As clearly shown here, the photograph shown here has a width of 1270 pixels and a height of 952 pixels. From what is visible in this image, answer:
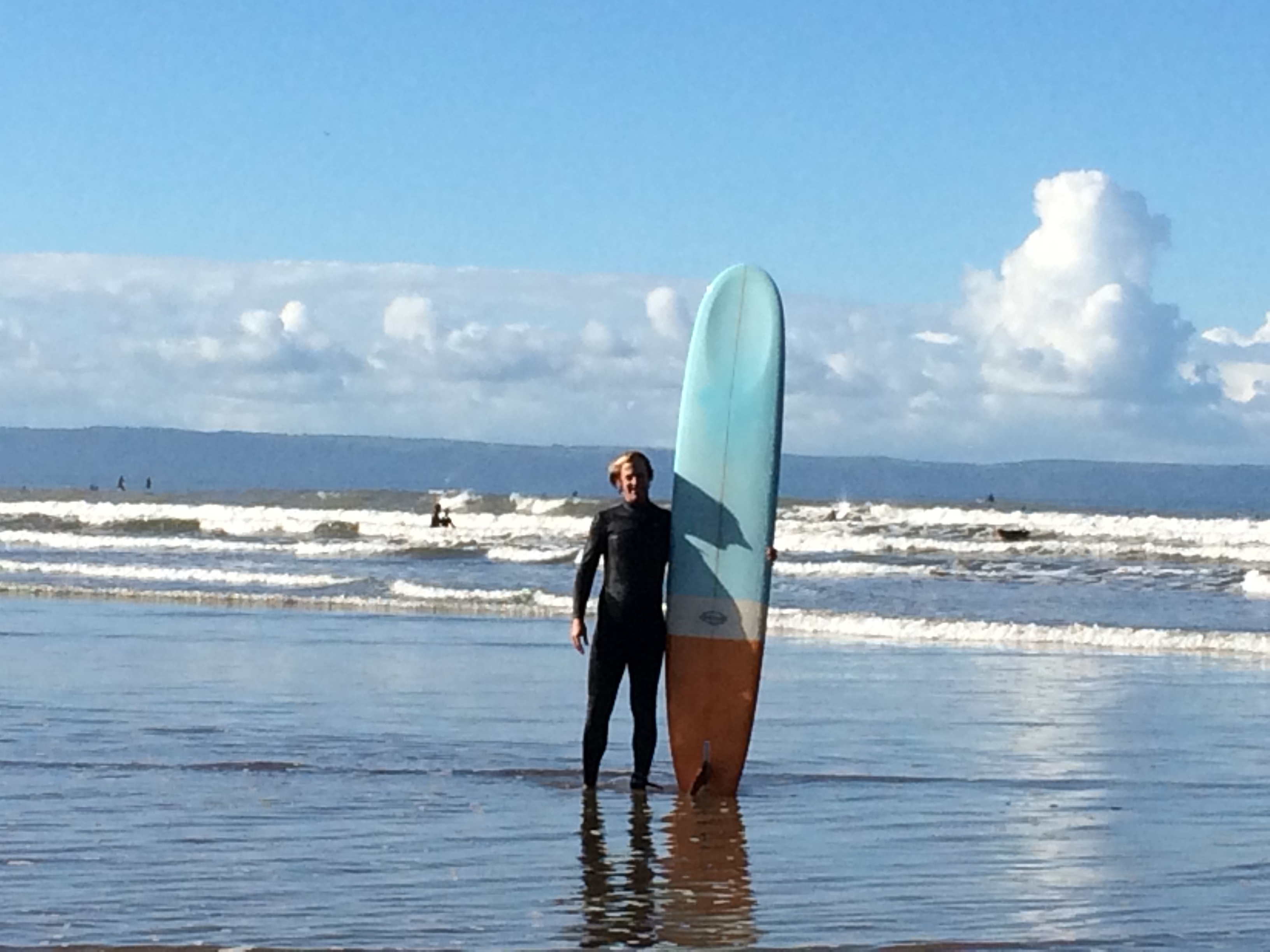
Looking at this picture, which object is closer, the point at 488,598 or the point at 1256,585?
the point at 488,598

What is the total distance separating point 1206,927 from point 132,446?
18383 centimetres

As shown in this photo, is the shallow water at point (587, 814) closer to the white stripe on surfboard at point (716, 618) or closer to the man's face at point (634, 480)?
the white stripe on surfboard at point (716, 618)

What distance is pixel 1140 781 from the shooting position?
9172 mm

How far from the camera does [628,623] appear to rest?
8648 mm

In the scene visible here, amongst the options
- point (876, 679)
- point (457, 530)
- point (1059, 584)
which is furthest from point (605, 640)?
point (457, 530)

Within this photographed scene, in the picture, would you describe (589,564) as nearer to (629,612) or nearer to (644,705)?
(629,612)

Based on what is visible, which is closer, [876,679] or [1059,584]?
[876,679]

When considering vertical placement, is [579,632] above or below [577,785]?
above

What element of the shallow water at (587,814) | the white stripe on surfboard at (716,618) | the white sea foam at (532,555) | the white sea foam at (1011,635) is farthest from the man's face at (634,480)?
the white sea foam at (532,555)

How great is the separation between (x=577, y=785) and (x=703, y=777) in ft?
2.01

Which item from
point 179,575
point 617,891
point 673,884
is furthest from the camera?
point 179,575

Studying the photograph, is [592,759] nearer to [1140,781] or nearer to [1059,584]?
[1140,781]

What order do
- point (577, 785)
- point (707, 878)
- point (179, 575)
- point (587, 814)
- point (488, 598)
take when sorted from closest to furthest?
point (707, 878), point (587, 814), point (577, 785), point (488, 598), point (179, 575)

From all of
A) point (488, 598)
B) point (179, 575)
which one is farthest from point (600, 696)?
point (179, 575)
